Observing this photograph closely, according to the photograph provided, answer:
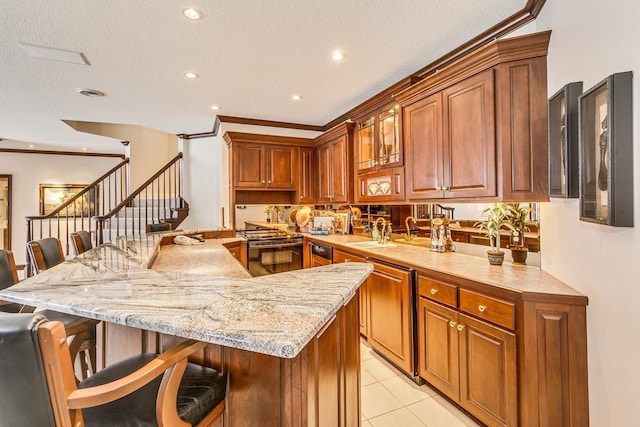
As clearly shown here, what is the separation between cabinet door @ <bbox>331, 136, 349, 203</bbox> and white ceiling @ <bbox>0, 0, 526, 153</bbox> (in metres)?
0.51

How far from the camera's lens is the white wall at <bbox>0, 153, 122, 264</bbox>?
698 centimetres

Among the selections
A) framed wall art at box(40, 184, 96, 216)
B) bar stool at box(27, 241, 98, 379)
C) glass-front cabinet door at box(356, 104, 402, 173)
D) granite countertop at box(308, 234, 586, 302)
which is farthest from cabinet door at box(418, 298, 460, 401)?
framed wall art at box(40, 184, 96, 216)

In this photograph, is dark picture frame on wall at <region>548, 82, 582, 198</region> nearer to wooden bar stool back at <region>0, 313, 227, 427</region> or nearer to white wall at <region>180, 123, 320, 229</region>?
wooden bar stool back at <region>0, 313, 227, 427</region>

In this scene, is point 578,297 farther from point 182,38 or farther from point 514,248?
point 182,38

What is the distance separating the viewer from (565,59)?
64.9 inches

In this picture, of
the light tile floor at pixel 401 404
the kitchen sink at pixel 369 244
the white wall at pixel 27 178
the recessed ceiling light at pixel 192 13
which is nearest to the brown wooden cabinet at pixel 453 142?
the kitchen sink at pixel 369 244

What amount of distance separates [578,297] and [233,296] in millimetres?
1593

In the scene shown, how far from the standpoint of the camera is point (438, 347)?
2.09 metres

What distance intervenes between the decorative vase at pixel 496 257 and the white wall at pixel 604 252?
37 cm

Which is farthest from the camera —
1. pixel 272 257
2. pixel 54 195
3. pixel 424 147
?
pixel 54 195

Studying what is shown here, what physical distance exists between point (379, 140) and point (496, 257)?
5.81 ft

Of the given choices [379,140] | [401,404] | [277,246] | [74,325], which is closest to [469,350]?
[401,404]

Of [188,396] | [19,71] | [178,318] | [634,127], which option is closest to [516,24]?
[634,127]

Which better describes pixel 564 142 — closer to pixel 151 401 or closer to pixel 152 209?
pixel 151 401
